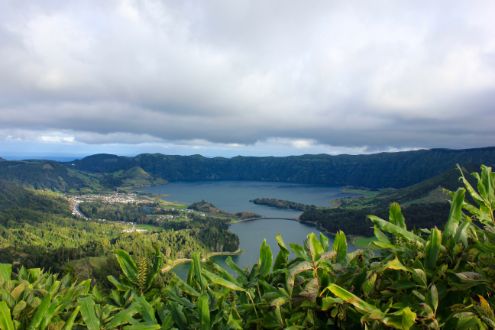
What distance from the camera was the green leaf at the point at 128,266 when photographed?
11.0 ft

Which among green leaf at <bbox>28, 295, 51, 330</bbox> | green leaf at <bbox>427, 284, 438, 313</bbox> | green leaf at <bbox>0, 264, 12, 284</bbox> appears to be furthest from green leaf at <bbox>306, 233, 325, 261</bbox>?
green leaf at <bbox>0, 264, 12, 284</bbox>

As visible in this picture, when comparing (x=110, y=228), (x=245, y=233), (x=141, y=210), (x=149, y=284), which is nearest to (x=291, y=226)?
(x=245, y=233)

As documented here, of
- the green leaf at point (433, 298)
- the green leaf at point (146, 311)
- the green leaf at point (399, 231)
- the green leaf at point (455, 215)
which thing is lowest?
the green leaf at point (146, 311)

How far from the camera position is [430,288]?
221 cm

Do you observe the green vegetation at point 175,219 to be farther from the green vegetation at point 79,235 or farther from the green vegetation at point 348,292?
the green vegetation at point 348,292

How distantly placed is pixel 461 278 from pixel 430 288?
201mm

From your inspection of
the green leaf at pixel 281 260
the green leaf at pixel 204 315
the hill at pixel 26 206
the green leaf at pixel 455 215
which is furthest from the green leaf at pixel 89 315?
the hill at pixel 26 206

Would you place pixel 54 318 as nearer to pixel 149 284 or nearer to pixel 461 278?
pixel 149 284

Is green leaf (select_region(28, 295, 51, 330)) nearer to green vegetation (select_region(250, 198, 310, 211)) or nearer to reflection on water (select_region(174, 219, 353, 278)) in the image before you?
reflection on water (select_region(174, 219, 353, 278))

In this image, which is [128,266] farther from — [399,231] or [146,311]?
[399,231]

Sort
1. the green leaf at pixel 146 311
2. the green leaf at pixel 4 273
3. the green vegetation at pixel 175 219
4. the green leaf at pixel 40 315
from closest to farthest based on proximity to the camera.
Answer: the green leaf at pixel 40 315, the green leaf at pixel 146 311, the green leaf at pixel 4 273, the green vegetation at pixel 175 219

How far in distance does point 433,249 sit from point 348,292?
82cm

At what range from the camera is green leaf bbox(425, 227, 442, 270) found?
94.1 inches

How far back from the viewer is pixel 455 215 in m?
2.77
